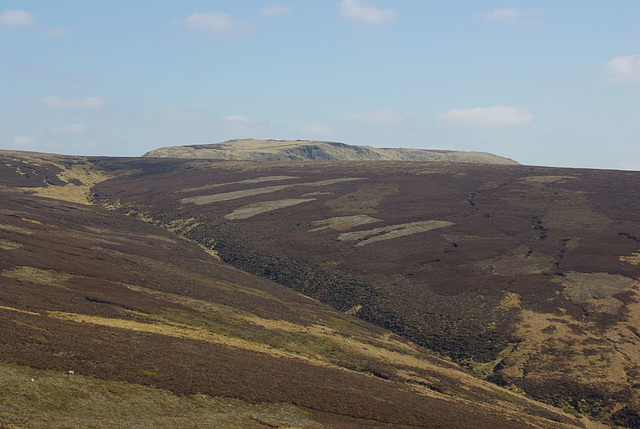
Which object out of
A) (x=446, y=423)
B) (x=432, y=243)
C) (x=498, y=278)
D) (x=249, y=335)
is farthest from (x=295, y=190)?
(x=446, y=423)

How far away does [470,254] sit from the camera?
103375mm

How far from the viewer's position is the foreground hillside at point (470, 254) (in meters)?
67.2

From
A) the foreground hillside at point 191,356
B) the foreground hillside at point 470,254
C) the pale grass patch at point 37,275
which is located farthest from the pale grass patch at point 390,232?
the pale grass patch at point 37,275

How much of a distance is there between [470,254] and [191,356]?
224 ft

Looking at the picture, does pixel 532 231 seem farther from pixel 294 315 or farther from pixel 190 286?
pixel 190 286

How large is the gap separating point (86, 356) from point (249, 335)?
71.4 ft

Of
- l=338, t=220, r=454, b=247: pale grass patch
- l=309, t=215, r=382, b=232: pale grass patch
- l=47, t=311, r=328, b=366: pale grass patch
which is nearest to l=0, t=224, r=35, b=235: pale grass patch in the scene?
l=47, t=311, r=328, b=366: pale grass patch

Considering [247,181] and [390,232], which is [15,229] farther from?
[247,181]

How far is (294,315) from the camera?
73.9m

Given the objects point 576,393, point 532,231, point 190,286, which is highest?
point 532,231

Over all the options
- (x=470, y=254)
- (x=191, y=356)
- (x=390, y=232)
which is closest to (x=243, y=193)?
(x=390, y=232)

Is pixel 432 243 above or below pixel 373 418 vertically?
above

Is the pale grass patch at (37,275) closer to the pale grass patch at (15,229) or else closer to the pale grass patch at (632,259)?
the pale grass patch at (15,229)

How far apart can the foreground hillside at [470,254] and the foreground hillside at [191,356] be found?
6.34m
